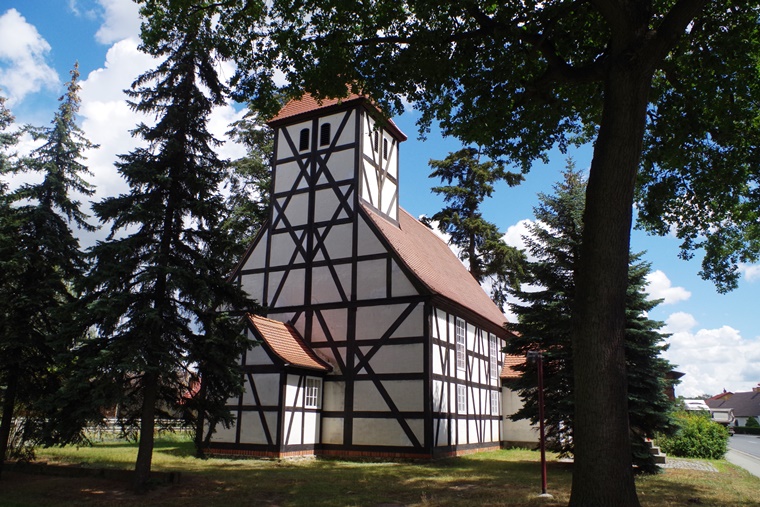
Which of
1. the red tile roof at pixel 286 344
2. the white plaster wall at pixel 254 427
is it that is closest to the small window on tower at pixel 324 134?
the red tile roof at pixel 286 344

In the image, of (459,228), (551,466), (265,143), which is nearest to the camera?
(551,466)

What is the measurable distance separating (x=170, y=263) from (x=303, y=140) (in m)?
11.7

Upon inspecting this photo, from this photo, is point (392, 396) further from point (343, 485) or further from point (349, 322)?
point (343, 485)

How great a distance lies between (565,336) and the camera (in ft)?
53.6

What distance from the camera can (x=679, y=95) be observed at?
12.5 metres

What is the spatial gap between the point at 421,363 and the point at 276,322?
5486 millimetres

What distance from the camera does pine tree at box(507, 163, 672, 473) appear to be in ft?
50.2

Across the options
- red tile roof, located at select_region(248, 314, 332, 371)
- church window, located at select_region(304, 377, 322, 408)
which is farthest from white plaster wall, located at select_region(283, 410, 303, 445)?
red tile roof, located at select_region(248, 314, 332, 371)

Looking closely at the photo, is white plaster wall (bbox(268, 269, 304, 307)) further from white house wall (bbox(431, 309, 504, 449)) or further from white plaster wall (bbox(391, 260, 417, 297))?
white house wall (bbox(431, 309, 504, 449))

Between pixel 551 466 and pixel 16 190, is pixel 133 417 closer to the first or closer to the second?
pixel 16 190

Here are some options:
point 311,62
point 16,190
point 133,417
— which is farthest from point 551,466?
point 16,190

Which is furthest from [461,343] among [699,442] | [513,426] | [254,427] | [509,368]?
[699,442]

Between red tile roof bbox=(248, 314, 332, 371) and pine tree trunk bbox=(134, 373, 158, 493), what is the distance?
250 inches

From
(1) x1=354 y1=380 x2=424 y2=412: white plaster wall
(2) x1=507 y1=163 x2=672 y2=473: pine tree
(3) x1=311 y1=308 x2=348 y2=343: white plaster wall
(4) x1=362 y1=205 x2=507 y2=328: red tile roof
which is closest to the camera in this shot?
(2) x1=507 y1=163 x2=672 y2=473: pine tree
